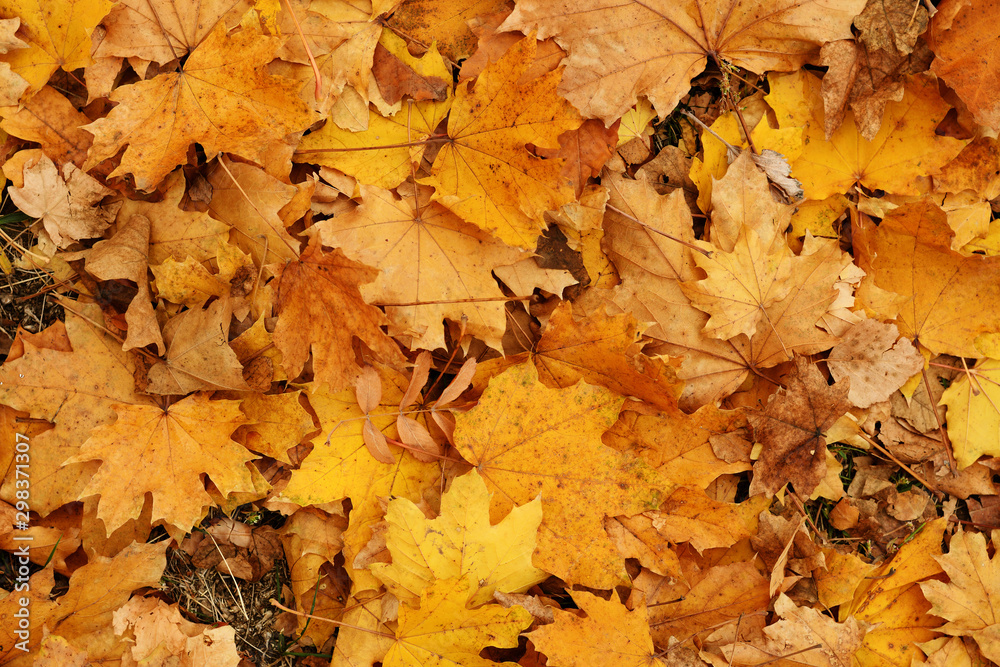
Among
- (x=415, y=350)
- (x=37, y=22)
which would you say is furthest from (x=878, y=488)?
(x=37, y=22)

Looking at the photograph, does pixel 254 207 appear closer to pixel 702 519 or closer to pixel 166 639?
pixel 166 639

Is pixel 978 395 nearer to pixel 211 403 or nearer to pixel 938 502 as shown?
pixel 938 502

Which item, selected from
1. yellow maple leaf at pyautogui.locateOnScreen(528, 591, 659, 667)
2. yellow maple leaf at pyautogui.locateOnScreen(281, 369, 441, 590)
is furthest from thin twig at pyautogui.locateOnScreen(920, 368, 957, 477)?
yellow maple leaf at pyautogui.locateOnScreen(281, 369, 441, 590)

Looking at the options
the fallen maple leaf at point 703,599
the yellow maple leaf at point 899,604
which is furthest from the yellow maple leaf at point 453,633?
the yellow maple leaf at point 899,604

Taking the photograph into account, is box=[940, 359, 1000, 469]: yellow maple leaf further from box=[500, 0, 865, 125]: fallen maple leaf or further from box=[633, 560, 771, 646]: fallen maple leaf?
box=[500, 0, 865, 125]: fallen maple leaf

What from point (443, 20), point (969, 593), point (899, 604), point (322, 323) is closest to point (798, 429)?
point (899, 604)

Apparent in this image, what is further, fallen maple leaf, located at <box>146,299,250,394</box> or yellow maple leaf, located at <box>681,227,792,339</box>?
yellow maple leaf, located at <box>681,227,792,339</box>

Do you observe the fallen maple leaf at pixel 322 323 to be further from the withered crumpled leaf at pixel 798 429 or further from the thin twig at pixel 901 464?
the thin twig at pixel 901 464
